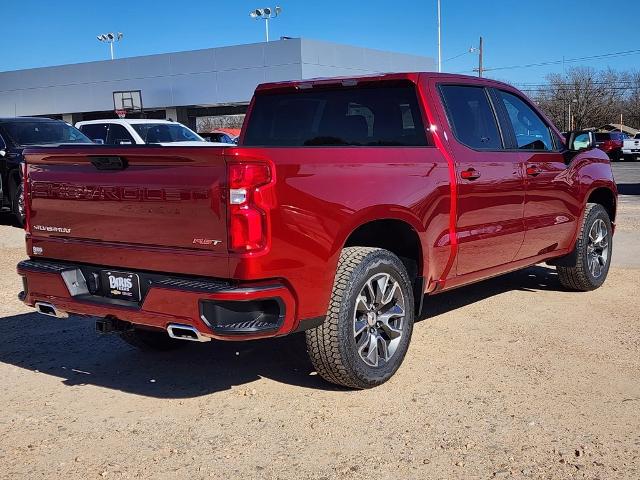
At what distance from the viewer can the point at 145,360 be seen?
5.14 meters

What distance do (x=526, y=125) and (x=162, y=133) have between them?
12.3 metres

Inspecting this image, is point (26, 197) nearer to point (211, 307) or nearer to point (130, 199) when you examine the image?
point (130, 199)

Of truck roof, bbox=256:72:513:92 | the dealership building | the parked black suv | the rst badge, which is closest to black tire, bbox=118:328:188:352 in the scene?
the rst badge

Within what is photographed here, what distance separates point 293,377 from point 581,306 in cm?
302

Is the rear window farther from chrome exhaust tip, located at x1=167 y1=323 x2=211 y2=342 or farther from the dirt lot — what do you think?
chrome exhaust tip, located at x1=167 y1=323 x2=211 y2=342

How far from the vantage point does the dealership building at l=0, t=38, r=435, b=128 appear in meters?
39.0

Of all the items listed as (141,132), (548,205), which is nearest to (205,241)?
(548,205)

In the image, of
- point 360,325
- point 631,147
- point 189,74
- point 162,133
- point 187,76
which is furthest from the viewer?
point 187,76

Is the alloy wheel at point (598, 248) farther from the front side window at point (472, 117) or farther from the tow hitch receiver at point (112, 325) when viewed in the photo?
the tow hitch receiver at point (112, 325)

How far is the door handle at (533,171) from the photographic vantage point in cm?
572

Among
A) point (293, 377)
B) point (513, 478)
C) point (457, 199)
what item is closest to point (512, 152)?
point (457, 199)

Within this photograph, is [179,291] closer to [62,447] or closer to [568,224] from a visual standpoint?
[62,447]

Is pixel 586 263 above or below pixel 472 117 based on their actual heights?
below

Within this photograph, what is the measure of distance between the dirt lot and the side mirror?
57.8 inches
